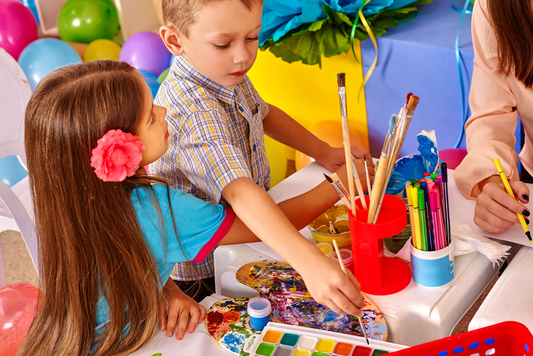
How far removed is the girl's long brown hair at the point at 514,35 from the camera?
859 millimetres

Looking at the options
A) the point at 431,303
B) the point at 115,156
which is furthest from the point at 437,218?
the point at 115,156

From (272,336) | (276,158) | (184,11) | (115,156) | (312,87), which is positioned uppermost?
(184,11)

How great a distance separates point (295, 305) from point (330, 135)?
1.03m

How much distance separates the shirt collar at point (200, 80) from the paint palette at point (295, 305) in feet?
1.01

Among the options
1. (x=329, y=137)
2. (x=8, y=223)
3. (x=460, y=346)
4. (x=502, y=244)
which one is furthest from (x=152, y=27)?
(x=460, y=346)

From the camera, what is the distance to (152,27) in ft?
9.30

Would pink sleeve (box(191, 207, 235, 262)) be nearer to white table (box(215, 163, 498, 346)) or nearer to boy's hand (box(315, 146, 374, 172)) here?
white table (box(215, 163, 498, 346))

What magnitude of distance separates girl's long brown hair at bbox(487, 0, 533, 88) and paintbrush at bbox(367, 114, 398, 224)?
396 millimetres

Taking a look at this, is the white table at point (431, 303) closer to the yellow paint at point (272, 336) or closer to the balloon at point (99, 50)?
the yellow paint at point (272, 336)

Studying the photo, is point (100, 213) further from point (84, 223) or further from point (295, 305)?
point (295, 305)

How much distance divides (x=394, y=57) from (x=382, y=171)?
1056mm

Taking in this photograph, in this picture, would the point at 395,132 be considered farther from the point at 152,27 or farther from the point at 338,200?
the point at 152,27

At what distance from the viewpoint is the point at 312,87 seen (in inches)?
72.7

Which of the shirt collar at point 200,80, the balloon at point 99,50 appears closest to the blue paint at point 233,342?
the shirt collar at point 200,80
